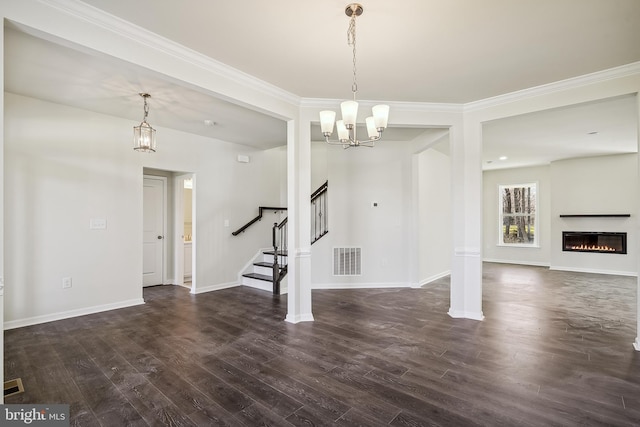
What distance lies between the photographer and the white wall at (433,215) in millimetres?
5988

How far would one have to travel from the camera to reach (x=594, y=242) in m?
7.61

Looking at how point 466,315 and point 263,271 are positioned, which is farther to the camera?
point 263,271

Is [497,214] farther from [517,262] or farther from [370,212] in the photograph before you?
[370,212]

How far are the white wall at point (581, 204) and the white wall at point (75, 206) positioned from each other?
847 centimetres

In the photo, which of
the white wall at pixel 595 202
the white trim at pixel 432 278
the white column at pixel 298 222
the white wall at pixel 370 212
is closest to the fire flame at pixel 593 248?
the white wall at pixel 595 202

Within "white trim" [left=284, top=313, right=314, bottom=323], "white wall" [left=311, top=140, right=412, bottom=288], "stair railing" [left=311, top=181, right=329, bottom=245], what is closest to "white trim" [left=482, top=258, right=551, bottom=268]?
"white wall" [left=311, top=140, right=412, bottom=288]

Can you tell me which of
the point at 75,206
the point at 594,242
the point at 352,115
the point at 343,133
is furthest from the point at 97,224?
the point at 594,242

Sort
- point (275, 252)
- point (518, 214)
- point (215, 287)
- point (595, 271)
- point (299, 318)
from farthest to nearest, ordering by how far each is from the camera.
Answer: point (518, 214), point (595, 271), point (215, 287), point (275, 252), point (299, 318)

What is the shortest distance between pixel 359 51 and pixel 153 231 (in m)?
5.03

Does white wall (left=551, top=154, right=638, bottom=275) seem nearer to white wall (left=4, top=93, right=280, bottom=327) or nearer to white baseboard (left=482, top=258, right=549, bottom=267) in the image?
white baseboard (left=482, top=258, right=549, bottom=267)

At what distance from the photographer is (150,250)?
5.88 metres

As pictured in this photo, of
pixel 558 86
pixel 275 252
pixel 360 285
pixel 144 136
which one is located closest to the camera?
pixel 558 86

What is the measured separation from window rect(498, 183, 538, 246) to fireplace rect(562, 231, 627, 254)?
Answer: 88 cm

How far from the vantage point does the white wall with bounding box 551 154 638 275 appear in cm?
712
